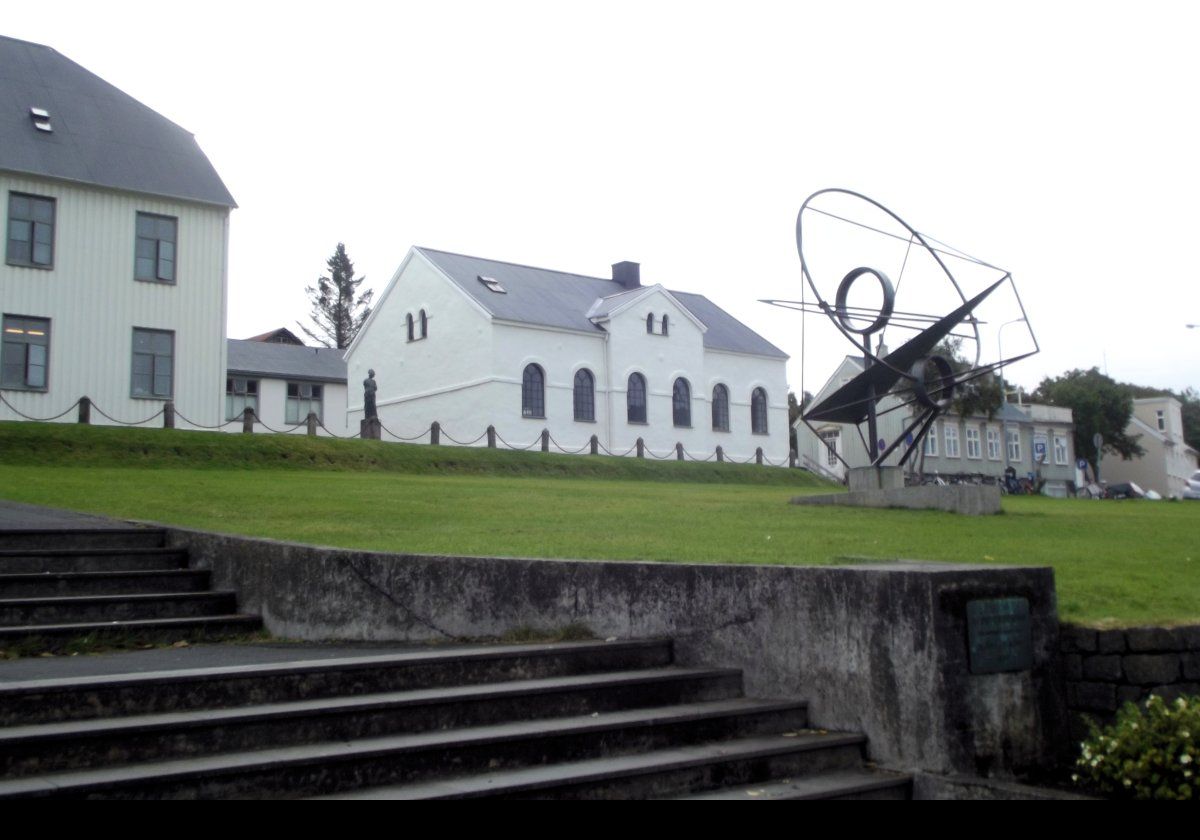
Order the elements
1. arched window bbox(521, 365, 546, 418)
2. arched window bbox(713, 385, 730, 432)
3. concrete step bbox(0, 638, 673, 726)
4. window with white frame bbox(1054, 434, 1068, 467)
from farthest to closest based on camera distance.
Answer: window with white frame bbox(1054, 434, 1068, 467)
arched window bbox(713, 385, 730, 432)
arched window bbox(521, 365, 546, 418)
concrete step bbox(0, 638, 673, 726)

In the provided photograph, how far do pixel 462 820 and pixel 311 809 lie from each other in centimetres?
68

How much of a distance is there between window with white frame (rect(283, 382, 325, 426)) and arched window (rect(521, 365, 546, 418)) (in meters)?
16.1

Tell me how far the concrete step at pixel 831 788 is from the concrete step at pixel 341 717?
0.96m

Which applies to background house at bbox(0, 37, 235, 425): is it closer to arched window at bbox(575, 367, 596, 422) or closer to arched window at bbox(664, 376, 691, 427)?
arched window at bbox(575, 367, 596, 422)

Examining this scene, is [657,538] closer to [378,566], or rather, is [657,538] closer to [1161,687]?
[378,566]

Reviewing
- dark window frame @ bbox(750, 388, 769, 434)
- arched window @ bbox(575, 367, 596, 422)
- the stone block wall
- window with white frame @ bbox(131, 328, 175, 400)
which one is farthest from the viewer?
dark window frame @ bbox(750, 388, 769, 434)

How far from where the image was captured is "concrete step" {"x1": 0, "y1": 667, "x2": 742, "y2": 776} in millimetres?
5133

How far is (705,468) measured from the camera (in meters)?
41.8

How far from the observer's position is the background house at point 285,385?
5722 cm

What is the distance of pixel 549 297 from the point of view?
171 ft

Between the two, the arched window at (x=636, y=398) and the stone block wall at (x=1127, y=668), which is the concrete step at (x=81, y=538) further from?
the arched window at (x=636, y=398)

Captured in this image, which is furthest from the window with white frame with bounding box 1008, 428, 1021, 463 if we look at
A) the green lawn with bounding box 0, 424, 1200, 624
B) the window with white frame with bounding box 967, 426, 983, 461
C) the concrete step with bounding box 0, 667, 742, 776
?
the concrete step with bounding box 0, 667, 742, 776

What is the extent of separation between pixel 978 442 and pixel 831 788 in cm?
6977

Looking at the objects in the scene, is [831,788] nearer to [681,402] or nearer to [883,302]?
[883,302]
